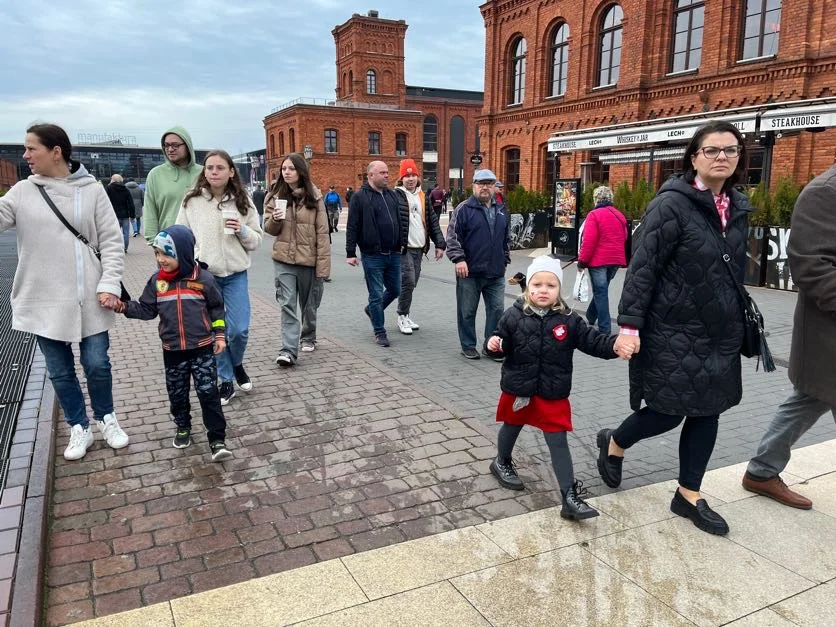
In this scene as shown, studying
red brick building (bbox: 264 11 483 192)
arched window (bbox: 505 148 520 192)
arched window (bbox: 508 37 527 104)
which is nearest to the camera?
arched window (bbox: 508 37 527 104)

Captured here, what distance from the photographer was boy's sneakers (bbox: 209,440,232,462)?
4184mm

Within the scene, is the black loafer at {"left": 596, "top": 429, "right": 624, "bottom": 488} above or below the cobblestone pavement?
above

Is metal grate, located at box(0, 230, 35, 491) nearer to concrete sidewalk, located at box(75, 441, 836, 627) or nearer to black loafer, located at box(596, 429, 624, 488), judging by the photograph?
concrete sidewalk, located at box(75, 441, 836, 627)

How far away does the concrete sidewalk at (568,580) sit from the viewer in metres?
2.72

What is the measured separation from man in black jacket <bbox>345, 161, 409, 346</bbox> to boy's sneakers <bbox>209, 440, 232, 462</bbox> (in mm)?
3337

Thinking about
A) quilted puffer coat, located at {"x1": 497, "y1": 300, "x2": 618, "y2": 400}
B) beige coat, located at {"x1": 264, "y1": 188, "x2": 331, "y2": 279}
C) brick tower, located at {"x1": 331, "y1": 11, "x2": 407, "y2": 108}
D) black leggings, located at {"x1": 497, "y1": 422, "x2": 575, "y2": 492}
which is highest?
brick tower, located at {"x1": 331, "y1": 11, "x2": 407, "y2": 108}

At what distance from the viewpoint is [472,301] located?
22.7 ft

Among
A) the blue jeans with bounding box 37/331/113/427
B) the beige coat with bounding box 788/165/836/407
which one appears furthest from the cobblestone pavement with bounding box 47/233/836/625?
the beige coat with bounding box 788/165/836/407

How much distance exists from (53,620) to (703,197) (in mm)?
3382

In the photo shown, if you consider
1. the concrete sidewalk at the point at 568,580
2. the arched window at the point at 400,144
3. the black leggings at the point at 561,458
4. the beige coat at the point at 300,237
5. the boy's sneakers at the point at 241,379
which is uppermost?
the arched window at the point at 400,144

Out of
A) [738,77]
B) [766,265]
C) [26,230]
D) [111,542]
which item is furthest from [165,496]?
[738,77]

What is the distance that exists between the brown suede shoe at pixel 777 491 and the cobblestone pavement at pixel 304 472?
519mm

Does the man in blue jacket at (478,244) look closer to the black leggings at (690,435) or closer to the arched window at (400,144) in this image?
the black leggings at (690,435)

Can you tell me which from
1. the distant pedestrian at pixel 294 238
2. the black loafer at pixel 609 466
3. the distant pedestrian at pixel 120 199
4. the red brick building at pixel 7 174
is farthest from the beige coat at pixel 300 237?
the red brick building at pixel 7 174
